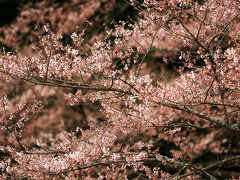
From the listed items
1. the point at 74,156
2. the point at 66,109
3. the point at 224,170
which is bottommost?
the point at 224,170

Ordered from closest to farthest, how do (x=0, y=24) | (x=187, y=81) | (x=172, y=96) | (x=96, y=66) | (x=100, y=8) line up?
(x=96, y=66) < (x=172, y=96) < (x=187, y=81) < (x=0, y=24) < (x=100, y=8)

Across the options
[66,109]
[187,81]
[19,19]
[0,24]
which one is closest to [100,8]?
[19,19]

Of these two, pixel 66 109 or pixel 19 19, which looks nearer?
pixel 66 109

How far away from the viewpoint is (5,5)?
26.7ft

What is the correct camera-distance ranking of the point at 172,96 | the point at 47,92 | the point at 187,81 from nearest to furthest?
the point at 172,96 < the point at 187,81 < the point at 47,92

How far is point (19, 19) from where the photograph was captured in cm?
883

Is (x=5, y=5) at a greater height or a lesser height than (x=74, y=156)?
greater

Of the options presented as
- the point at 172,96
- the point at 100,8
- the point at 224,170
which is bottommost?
the point at 224,170

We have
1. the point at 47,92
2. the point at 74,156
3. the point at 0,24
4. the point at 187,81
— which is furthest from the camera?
the point at 0,24

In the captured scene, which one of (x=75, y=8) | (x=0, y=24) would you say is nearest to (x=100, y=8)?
(x=75, y=8)

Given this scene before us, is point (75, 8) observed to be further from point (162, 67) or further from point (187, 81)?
point (187, 81)

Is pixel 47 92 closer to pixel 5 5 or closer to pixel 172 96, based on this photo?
pixel 5 5

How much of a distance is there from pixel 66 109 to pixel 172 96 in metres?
4.43

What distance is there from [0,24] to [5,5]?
71 cm
